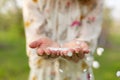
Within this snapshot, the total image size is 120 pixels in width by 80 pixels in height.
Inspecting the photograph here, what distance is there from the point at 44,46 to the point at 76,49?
166 mm

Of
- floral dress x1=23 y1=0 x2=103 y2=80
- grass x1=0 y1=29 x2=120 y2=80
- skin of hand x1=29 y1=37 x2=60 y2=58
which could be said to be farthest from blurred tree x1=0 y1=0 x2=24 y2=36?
skin of hand x1=29 y1=37 x2=60 y2=58

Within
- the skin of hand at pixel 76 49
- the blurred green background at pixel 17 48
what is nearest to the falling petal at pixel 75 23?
the skin of hand at pixel 76 49

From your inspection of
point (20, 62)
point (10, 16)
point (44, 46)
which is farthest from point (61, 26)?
point (10, 16)

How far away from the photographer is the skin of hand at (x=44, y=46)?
308 centimetres

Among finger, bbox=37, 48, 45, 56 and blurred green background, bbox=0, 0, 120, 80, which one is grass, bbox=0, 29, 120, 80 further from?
finger, bbox=37, 48, 45, 56

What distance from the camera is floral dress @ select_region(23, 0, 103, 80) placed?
10.6 ft

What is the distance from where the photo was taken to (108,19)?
539 inches

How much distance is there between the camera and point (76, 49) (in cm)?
307

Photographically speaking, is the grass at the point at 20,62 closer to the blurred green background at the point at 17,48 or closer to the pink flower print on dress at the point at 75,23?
the blurred green background at the point at 17,48

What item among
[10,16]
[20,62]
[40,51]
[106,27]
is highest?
[40,51]

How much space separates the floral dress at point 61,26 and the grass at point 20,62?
328 cm

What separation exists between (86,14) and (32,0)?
0.96 feet

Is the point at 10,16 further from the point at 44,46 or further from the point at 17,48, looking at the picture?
the point at 44,46

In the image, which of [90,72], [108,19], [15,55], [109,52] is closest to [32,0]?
[90,72]
